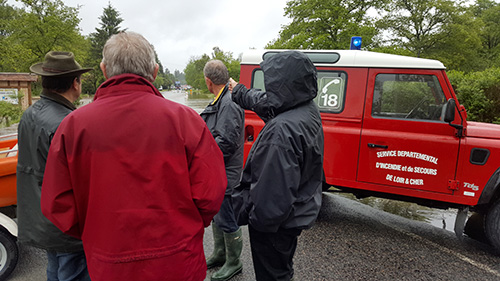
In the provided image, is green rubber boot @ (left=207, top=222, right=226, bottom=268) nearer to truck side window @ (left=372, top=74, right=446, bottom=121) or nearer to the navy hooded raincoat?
the navy hooded raincoat

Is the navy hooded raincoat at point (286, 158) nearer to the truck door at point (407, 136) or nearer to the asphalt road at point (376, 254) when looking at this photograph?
the asphalt road at point (376, 254)

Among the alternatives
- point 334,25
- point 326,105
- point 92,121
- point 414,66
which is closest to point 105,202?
point 92,121

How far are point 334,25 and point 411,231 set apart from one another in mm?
22294

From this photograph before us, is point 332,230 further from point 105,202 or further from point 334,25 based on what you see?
point 334,25

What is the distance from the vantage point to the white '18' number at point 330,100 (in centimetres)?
458

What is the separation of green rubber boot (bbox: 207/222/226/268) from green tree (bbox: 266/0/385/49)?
22.1m

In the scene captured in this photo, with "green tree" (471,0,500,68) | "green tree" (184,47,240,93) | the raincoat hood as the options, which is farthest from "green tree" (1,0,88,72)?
"green tree" (471,0,500,68)

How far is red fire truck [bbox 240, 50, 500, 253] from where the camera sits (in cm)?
392

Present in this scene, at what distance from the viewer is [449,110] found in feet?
12.5

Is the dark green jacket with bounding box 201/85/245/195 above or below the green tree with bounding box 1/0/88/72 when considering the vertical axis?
below

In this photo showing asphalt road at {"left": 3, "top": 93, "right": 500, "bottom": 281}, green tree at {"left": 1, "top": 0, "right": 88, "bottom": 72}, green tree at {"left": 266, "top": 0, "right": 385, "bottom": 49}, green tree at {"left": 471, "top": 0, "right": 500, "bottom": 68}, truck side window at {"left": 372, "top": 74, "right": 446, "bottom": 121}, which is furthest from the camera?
green tree at {"left": 471, "top": 0, "right": 500, "bottom": 68}

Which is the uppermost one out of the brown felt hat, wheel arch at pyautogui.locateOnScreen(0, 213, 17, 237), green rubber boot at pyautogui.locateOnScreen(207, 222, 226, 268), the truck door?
the brown felt hat

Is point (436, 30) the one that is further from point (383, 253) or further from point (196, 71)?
point (196, 71)

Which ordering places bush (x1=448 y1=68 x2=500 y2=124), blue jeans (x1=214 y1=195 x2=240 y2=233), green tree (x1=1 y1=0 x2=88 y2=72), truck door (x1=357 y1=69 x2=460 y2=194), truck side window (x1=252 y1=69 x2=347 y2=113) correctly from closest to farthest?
blue jeans (x1=214 y1=195 x2=240 y2=233) < truck door (x1=357 y1=69 x2=460 y2=194) < truck side window (x1=252 y1=69 x2=347 y2=113) < bush (x1=448 y1=68 x2=500 y2=124) < green tree (x1=1 y1=0 x2=88 y2=72)
